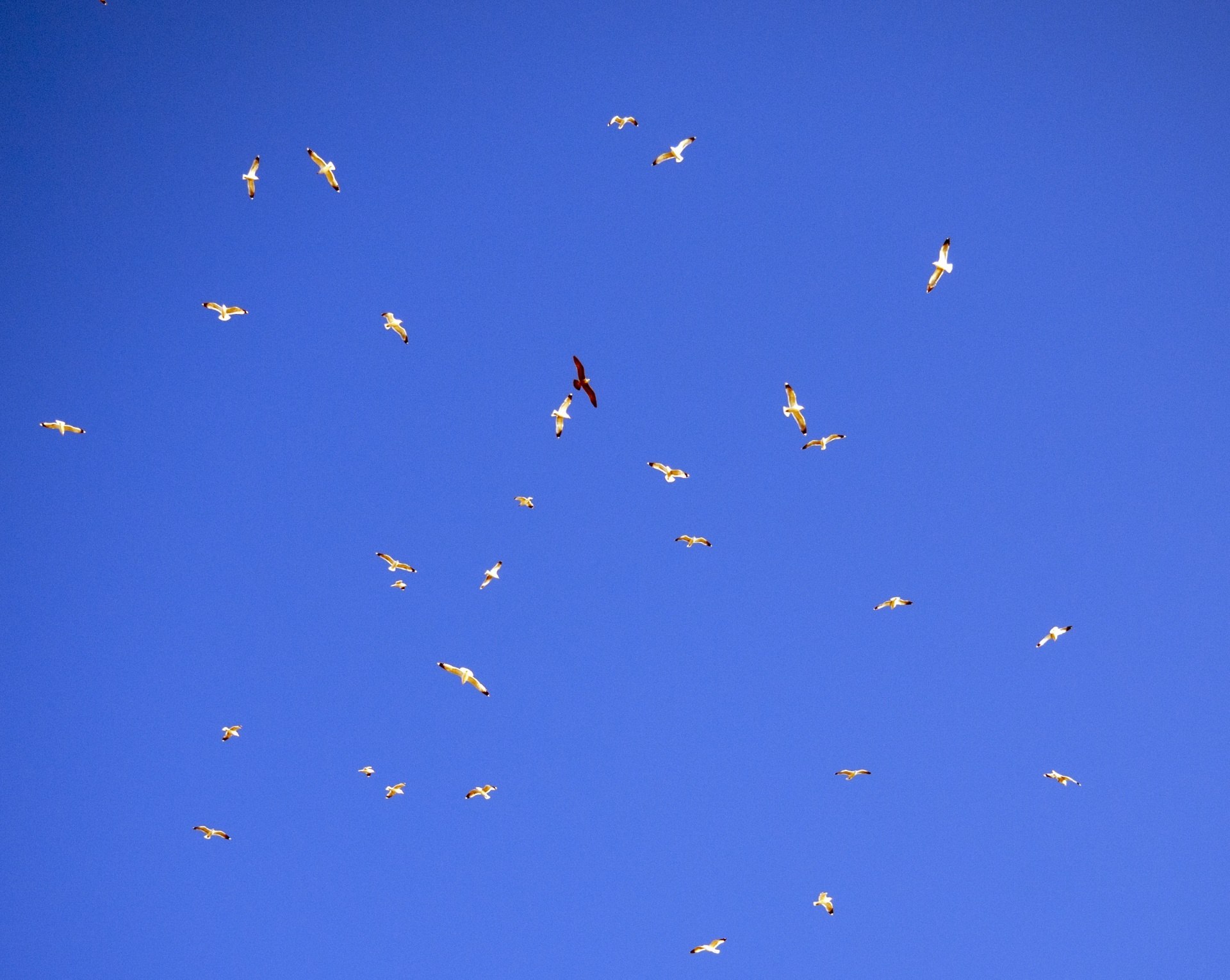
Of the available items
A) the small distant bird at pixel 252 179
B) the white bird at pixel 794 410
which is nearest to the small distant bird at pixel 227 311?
the small distant bird at pixel 252 179

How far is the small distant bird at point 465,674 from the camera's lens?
26.4m

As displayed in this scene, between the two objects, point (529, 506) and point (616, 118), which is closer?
point (616, 118)

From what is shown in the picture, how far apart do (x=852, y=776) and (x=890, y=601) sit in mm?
7001

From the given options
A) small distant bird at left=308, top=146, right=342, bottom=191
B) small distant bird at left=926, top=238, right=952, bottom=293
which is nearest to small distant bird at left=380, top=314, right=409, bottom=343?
small distant bird at left=308, top=146, right=342, bottom=191

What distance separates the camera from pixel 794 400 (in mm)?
26484

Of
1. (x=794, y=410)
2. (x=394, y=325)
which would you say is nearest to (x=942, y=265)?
(x=794, y=410)

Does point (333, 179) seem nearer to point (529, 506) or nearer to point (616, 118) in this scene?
point (616, 118)

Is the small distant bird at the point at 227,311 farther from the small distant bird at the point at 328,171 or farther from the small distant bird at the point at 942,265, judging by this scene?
the small distant bird at the point at 942,265

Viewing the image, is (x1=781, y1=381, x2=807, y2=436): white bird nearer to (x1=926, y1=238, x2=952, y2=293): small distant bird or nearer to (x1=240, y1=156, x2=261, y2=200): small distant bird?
(x1=926, y1=238, x2=952, y2=293): small distant bird

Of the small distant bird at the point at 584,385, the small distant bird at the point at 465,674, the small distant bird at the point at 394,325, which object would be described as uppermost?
the small distant bird at the point at 394,325

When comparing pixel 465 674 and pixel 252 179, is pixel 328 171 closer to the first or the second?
pixel 252 179

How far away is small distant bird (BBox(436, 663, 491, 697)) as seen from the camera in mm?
26406

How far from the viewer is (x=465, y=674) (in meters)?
26.5

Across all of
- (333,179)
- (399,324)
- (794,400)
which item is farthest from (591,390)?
(333,179)
